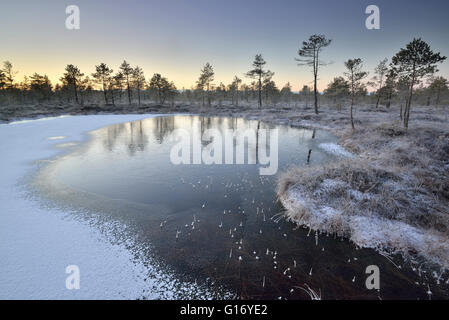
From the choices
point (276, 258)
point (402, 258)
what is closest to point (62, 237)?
point (276, 258)

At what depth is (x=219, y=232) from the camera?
696 cm

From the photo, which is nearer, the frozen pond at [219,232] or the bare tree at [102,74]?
the frozen pond at [219,232]

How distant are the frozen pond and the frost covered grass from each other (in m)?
0.64

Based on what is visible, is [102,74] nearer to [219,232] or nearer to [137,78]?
[137,78]

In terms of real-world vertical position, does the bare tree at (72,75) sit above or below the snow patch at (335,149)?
above

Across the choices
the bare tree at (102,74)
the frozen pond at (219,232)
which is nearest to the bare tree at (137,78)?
the bare tree at (102,74)

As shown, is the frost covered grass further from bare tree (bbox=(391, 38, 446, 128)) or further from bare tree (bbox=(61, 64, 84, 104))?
bare tree (bbox=(61, 64, 84, 104))

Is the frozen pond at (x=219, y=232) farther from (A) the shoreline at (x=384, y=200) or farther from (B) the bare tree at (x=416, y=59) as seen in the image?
(B) the bare tree at (x=416, y=59)

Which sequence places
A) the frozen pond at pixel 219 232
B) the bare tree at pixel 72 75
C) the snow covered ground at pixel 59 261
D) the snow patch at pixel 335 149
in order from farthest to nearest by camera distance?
1. the bare tree at pixel 72 75
2. the snow patch at pixel 335 149
3. the frozen pond at pixel 219 232
4. the snow covered ground at pixel 59 261

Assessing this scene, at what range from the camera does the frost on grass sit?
6.24m

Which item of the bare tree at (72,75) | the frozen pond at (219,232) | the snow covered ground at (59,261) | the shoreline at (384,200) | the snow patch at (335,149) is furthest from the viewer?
the bare tree at (72,75)

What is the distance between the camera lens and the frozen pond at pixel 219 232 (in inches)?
193
